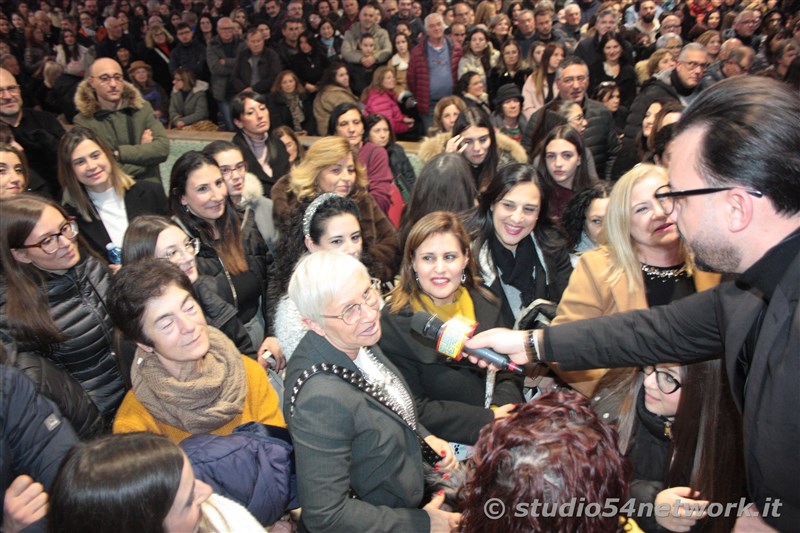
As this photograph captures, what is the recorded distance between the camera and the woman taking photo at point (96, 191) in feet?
12.4

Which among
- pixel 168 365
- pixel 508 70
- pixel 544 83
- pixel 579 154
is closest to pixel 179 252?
pixel 168 365

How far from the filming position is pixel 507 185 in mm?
3482

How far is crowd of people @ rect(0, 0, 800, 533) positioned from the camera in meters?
1.49

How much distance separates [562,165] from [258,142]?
2.39 m

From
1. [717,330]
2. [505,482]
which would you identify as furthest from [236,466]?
[717,330]

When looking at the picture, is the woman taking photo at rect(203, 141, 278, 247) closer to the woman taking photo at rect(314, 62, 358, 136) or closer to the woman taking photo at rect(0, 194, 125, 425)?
the woman taking photo at rect(0, 194, 125, 425)

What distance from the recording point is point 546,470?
133 cm

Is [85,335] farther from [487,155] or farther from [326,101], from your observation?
[326,101]

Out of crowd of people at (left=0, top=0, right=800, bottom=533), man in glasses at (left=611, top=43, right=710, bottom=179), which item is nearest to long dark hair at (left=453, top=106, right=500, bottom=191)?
crowd of people at (left=0, top=0, right=800, bottom=533)

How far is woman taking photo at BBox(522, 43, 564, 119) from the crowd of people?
0.78m

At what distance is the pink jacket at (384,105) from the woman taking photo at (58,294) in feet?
14.3

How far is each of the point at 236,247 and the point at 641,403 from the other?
7.58 feet

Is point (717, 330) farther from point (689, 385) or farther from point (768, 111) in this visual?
point (768, 111)

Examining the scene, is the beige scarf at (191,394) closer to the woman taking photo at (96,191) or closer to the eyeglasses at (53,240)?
the eyeglasses at (53,240)
